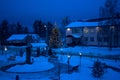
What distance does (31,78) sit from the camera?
22.0 meters

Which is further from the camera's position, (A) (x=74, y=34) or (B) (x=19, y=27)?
(B) (x=19, y=27)

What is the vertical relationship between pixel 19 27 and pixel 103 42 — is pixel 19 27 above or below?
above

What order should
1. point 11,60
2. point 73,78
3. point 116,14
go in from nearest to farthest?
point 73,78
point 11,60
point 116,14

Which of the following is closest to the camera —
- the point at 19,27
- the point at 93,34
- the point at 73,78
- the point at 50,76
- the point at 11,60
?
the point at 73,78

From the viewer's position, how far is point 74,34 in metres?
62.8

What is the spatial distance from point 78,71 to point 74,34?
38.2 meters

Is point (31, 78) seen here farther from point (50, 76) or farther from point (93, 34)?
point (93, 34)

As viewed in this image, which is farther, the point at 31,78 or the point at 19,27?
the point at 19,27

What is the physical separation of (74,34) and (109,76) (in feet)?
134

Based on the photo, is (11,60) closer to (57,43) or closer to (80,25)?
(57,43)

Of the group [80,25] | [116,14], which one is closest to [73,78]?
[116,14]

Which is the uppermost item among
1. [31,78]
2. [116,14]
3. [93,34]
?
[116,14]

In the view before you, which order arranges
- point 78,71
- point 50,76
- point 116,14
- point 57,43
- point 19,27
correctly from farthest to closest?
point 19,27 < point 57,43 < point 116,14 < point 78,71 < point 50,76

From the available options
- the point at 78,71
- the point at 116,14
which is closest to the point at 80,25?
the point at 116,14
